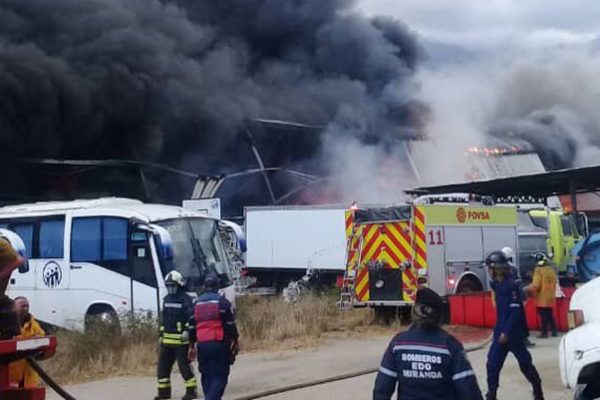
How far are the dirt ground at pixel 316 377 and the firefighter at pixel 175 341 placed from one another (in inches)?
15.6

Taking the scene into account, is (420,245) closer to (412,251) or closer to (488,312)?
(412,251)

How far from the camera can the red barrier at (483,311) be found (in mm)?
11758

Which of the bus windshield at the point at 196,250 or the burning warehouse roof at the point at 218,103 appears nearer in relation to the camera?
the bus windshield at the point at 196,250

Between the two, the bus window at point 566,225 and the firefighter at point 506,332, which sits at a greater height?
the bus window at point 566,225

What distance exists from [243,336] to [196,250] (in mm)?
1815

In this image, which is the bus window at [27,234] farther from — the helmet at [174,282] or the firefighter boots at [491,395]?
the firefighter boots at [491,395]

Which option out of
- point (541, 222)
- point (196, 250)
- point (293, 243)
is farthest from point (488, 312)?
point (541, 222)

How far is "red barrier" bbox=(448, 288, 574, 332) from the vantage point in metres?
11.8

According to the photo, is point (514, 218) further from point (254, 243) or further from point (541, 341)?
point (254, 243)

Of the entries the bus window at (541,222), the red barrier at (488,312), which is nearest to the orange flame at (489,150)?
the bus window at (541,222)

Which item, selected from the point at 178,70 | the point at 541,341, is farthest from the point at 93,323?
the point at 178,70

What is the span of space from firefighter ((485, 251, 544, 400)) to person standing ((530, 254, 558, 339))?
13.5 feet

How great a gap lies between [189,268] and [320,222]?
648 centimetres

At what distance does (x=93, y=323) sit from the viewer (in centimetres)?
1098
